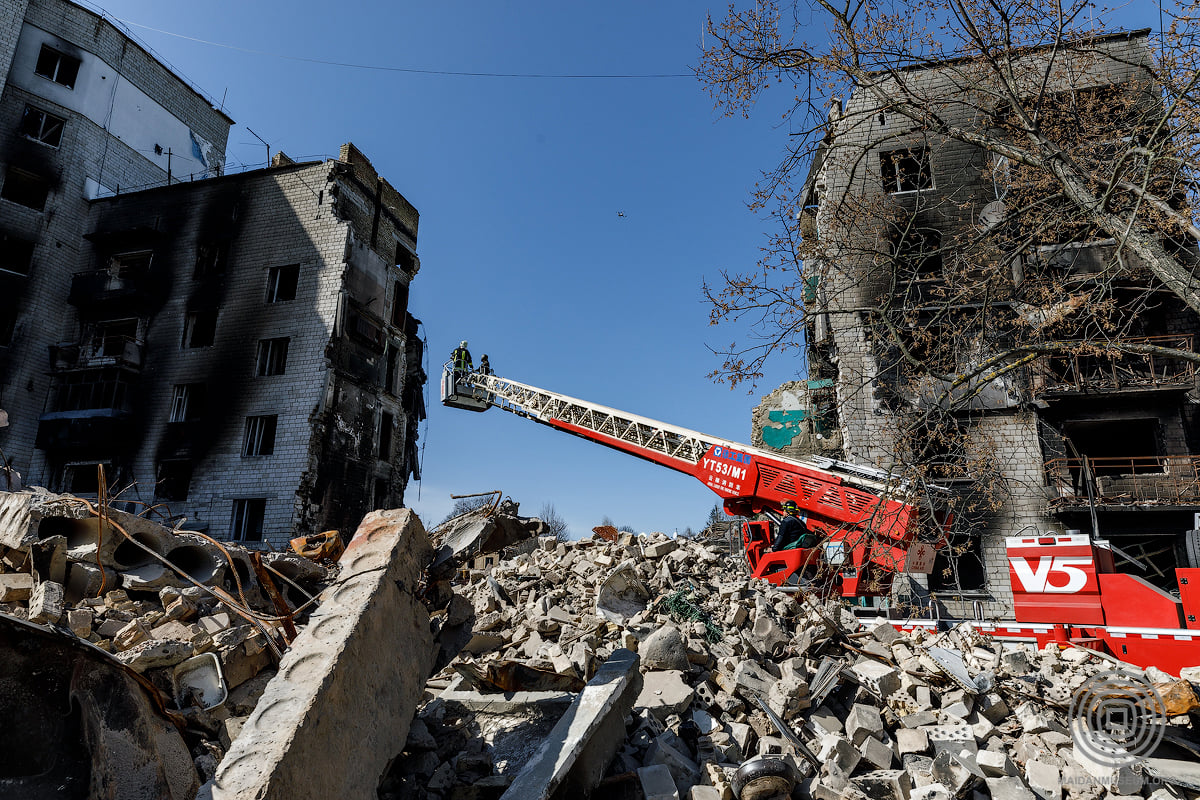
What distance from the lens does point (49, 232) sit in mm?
21781

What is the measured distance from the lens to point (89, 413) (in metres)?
20.1

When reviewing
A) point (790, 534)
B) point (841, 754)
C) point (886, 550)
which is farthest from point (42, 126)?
point (841, 754)

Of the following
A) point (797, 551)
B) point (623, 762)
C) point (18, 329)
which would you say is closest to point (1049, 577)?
point (797, 551)

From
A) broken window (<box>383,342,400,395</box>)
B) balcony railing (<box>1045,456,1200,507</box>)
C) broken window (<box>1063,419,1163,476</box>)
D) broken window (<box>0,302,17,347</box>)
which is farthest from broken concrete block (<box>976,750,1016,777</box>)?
broken window (<box>0,302,17,347</box>)

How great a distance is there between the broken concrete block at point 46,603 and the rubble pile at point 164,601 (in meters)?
0.01

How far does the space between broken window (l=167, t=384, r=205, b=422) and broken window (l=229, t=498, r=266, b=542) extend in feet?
11.5

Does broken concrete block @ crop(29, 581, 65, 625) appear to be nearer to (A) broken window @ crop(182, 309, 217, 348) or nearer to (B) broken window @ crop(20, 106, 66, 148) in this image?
(A) broken window @ crop(182, 309, 217, 348)

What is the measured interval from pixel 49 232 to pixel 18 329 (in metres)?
3.52

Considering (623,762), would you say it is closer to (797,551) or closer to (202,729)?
(202,729)

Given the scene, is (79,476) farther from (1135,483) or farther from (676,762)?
(1135,483)

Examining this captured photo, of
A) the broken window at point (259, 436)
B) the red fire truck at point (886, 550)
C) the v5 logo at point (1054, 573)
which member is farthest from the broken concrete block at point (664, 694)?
the broken window at point (259, 436)

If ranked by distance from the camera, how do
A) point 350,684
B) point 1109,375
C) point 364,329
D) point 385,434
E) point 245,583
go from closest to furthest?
point 350,684, point 245,583, point 1109,375, point 364,329, point 385,434

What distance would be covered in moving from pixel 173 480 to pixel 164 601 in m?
16.0

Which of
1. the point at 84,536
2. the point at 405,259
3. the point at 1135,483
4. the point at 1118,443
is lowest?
the point at 84,536
